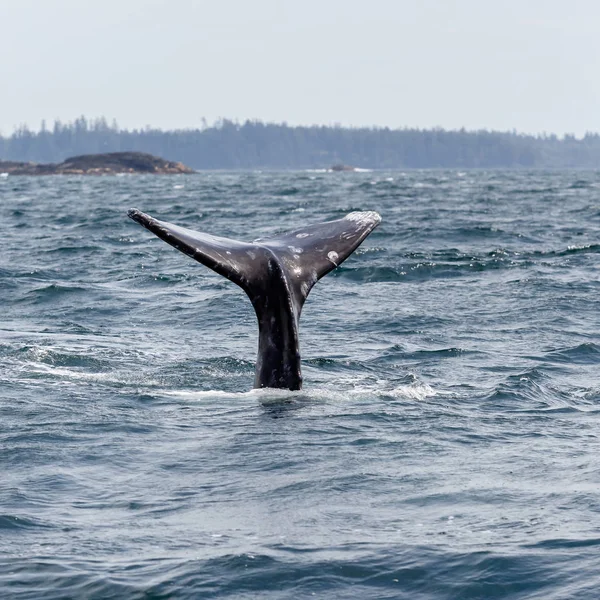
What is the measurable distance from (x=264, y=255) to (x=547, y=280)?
9.79 metres

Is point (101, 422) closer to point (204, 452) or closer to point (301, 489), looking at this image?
point (204, 452)

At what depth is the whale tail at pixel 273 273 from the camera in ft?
28.5

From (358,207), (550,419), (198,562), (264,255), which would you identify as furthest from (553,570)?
(358,207)

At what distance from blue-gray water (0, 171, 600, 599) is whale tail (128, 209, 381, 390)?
0.36 m

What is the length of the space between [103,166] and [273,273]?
141 meters

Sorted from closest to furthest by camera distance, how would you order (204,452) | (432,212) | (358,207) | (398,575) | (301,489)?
(398,575) → (301,489) → (204,452) → (432,212) → (358,207)

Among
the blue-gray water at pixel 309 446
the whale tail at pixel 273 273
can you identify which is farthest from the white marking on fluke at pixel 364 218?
the blue-gray water at pixel 309 446

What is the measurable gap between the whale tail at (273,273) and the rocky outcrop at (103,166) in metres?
132

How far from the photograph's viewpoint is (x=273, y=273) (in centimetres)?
891

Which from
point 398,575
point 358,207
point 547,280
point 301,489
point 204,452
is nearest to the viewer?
point 398,575

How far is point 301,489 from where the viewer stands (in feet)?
23.6

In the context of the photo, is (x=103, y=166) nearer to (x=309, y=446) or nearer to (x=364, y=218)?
(x=364, y=218)

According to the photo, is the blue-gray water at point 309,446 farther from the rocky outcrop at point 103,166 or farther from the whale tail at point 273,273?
the rocky outcrop at point 103,166

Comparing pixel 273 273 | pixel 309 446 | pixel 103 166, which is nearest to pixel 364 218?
pixel 273 273
